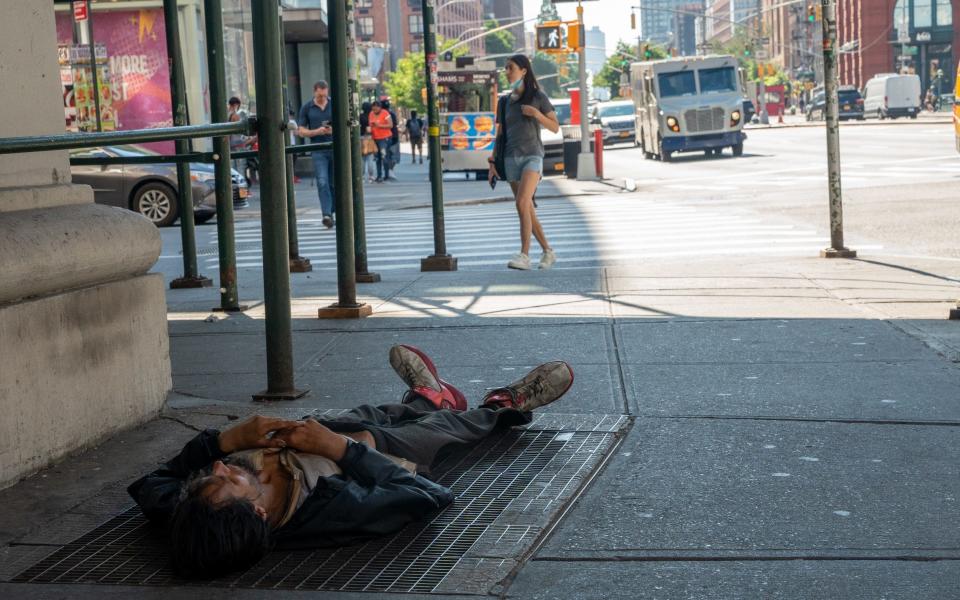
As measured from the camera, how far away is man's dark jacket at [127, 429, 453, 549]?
3.87 meters

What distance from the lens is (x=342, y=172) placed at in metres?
8.19

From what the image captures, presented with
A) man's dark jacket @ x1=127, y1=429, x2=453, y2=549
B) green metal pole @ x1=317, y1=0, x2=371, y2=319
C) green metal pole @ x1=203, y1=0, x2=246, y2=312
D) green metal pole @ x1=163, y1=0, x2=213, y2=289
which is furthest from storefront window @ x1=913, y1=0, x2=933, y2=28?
man's dark jacket @ x1=127, y1=429, x2=453, y2=549

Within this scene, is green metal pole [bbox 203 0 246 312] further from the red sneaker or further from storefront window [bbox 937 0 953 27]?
storefront window [bbox 937 0 953 27]

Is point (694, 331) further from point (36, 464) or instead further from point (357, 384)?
point (36, 464)

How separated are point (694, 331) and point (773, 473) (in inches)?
123

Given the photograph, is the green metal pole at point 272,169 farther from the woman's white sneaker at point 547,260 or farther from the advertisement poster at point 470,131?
the advertisement poster at point 470,131

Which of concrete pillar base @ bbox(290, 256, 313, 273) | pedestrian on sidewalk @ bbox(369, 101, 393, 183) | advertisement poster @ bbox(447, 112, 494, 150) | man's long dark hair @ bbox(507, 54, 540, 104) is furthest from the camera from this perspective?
advertisement poster @ bbox(447, 112, 494, 150)

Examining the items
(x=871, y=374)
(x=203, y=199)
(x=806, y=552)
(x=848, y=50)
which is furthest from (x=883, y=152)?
(x=848, y=50)

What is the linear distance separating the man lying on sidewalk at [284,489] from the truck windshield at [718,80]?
34.9m

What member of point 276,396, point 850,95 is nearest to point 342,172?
point 276,396

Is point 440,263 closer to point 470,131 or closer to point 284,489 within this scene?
point 284,489

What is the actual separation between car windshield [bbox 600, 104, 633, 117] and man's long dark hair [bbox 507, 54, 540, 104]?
45844mm

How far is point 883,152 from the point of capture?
104ft

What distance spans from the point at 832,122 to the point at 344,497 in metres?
8.37
